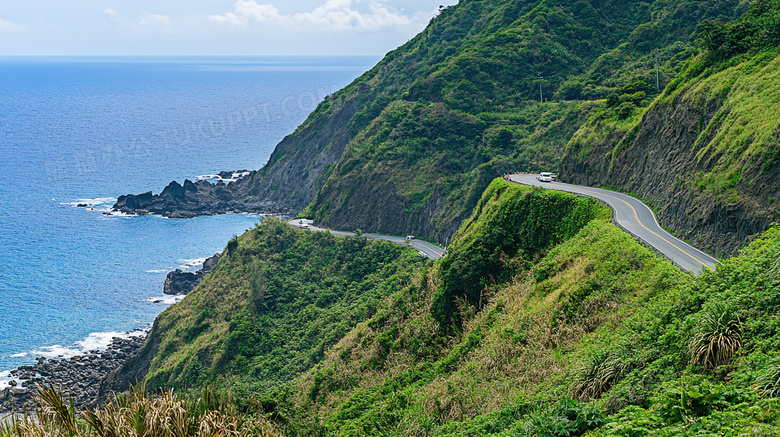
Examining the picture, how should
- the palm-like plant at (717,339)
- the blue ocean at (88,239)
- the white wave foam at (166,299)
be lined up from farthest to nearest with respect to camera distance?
the white wave foam at (166,299) → the blue ocean at (88,239) → the palm-like plant at (717,339)

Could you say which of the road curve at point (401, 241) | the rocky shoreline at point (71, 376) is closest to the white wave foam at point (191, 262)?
the road curve at point (401, 241)

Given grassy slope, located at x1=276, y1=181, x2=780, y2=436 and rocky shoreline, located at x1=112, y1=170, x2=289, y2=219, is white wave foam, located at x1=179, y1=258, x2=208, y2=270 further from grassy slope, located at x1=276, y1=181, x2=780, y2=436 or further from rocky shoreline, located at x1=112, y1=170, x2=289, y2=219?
grassy slope, located at x1=276, y1=181, x2=780, y2=436

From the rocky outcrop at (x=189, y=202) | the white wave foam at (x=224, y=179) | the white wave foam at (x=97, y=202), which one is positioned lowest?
the white wave foam at (x=97, y=202)

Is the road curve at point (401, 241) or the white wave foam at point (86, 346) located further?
the road curve at point (401, 241)

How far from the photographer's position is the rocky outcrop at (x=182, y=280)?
275 feet

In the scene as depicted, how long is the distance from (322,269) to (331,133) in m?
51.9

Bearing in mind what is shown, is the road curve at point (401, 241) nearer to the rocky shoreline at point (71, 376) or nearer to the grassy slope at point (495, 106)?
the grassy slope at point (495, 106)

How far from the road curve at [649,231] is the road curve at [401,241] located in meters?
26.3

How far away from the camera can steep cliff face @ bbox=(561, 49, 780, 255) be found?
24141mm

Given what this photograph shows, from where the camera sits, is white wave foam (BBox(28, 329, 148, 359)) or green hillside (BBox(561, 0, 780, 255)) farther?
white wave foam (BBox(28, 329, 148, 359))

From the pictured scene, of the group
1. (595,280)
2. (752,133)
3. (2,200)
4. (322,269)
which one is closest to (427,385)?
(595,280)

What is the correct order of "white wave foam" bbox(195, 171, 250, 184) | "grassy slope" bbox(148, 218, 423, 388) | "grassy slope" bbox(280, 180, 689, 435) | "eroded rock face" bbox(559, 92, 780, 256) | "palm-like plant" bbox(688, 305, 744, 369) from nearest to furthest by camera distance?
"palm-like plant" bbox(688, 305, 744, 369)
"grassy slope" bbox(280, 180, 689, 435)
"eroded rock face" bbox(559, 92, 780, 256)
"grassy slope" bbox(148, 218, 423, 388)
"white wave foam" bbox(195, 171, 250, 184)

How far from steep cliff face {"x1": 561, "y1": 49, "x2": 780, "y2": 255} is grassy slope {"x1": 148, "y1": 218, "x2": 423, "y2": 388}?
2766 cm

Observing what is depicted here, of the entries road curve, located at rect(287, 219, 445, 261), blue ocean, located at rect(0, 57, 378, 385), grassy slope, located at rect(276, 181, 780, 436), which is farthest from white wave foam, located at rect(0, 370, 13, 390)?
grassy slope, located at rect(276, 181, 780, 436)
